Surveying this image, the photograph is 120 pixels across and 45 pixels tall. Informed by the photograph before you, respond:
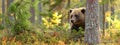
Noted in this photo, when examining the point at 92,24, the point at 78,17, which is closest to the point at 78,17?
the point at 78,17

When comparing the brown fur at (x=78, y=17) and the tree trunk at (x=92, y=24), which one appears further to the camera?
the brown fur at (x=78, y=17)

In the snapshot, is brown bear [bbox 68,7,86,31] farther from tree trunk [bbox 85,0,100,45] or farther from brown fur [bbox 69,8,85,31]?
tree trunk [bbox 85,0,100,45]

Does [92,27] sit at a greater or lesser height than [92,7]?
lesser

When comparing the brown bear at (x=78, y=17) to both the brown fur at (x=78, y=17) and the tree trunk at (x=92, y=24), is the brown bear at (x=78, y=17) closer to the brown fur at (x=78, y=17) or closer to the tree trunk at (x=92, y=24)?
the brown fur at (x=78, y=17)

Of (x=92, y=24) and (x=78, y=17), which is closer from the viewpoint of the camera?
(x=92, y=24)

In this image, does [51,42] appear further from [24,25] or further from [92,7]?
[92,7]

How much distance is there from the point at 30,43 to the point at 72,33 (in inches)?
86.4

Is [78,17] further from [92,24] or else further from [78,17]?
[92,24]

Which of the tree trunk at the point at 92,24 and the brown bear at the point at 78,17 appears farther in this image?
the brown bear at the point at 78,17

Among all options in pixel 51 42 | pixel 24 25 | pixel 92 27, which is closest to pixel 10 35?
pixel 24 25

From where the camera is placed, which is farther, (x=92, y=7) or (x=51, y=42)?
(x=51, y=42)

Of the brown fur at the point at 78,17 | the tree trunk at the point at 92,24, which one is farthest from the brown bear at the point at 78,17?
the tree trunk at the point at 92,24

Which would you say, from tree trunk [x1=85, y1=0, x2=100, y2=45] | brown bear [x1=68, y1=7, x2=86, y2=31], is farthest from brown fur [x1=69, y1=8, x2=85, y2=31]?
tree trunk [x1=85, y1=0, x2=100, y2=45]

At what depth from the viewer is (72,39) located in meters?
10.6
